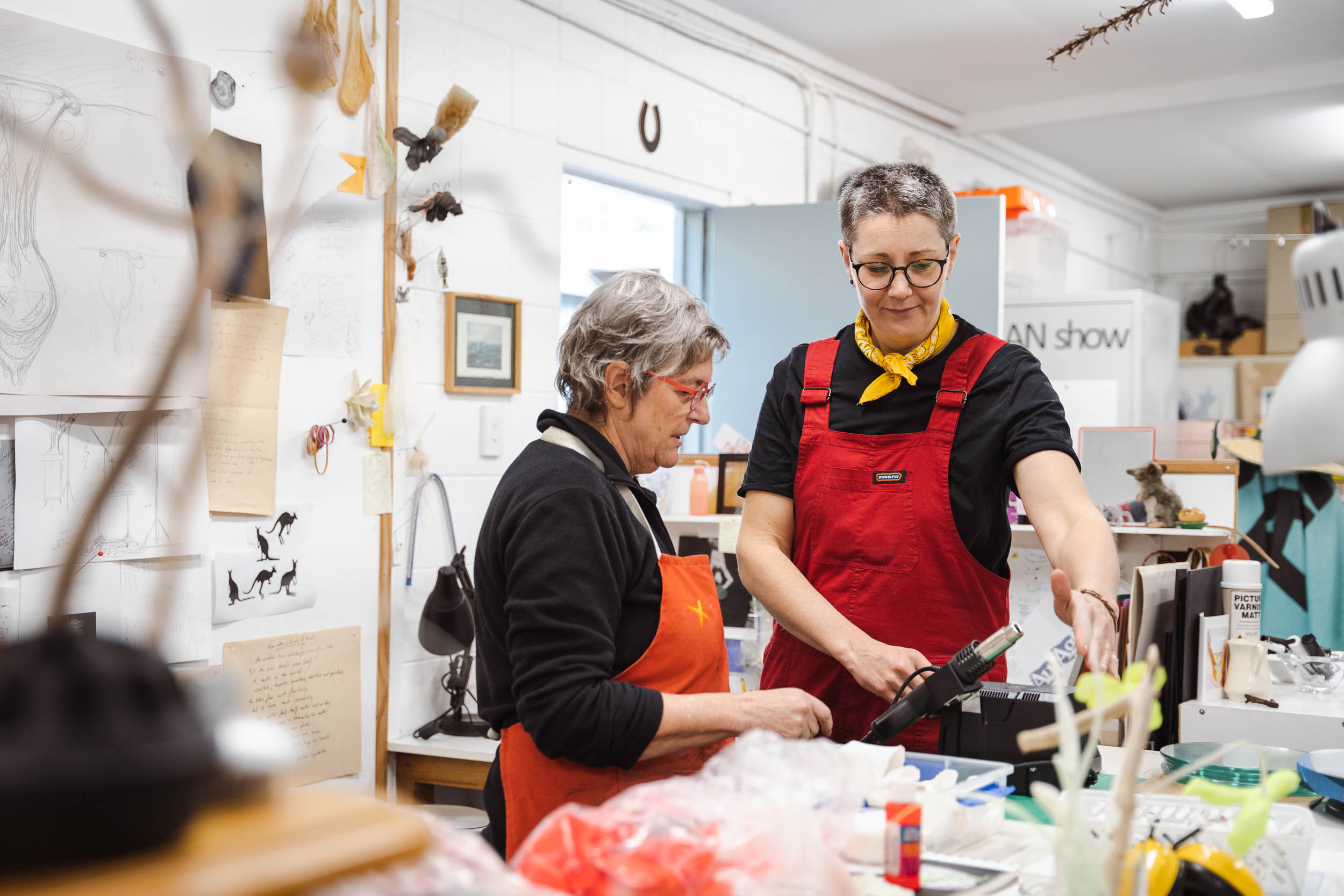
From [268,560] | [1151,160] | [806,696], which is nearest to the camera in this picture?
[806,696]

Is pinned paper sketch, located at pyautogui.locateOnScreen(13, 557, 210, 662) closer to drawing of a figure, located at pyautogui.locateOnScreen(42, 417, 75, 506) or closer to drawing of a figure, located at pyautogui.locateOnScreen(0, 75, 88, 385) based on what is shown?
drawing of a figure, located at pyautogui.locateOnScreen(42, 417, 75, 506)

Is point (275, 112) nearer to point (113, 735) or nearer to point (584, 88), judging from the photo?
point (584, 88)

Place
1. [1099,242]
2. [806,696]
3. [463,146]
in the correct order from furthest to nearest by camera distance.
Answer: [1099,242], [463,146], [806,696]

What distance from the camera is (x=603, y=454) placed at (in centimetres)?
147

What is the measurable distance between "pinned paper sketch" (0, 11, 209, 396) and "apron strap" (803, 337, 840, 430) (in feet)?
3.73

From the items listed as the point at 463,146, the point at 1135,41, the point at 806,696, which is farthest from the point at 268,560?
the point at 1135,41

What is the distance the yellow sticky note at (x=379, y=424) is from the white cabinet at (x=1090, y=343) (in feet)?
11.2

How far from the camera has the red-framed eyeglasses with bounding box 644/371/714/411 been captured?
4.94ft

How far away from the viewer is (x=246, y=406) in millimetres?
2494

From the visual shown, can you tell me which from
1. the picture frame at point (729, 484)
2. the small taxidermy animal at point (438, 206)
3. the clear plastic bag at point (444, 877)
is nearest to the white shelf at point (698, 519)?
the picture frame at point (729, 484)

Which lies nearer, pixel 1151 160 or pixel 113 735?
pixel 113 735

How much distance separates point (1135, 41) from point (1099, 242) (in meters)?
3.01

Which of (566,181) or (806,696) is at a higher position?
(566,181)

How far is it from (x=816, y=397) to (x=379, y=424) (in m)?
1.36
